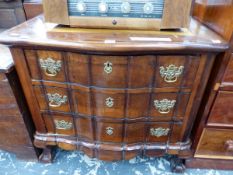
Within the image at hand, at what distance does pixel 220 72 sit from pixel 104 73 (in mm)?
473

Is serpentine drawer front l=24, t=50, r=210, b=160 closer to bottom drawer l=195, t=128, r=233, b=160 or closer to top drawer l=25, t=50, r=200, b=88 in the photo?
top drawer l=25, t=50, r=200, b=88

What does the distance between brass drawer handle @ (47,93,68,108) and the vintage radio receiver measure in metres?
0.32

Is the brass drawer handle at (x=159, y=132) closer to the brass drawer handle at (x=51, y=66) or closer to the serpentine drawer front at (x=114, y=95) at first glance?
the serpentine drawer front at (x=114, y=95)

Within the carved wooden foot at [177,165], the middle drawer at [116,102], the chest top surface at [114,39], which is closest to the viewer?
the chest top surface at [114,39]

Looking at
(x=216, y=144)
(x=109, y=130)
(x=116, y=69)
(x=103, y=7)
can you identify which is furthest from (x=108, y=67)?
(x=216, y=144)

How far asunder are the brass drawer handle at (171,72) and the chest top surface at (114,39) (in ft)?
0.30

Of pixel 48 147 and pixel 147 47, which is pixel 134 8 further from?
pixel 48 147

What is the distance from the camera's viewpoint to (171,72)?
2.41ft

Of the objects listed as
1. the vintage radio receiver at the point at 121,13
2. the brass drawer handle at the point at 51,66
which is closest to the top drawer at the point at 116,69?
the brass drawer handle at the point at 51,66

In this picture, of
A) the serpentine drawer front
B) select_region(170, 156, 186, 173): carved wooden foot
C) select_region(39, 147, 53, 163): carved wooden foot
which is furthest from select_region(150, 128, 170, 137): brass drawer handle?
select_region(39, 147, 53, 163): carved wooden foot

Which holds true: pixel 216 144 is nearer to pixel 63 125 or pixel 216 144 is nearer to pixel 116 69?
pixel 116 69

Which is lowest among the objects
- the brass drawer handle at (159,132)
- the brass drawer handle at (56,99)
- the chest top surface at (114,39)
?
the brass drawer handle at (159,132)

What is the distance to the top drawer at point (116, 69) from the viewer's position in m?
0.71

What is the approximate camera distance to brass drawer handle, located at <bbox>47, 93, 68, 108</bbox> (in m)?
0.84
